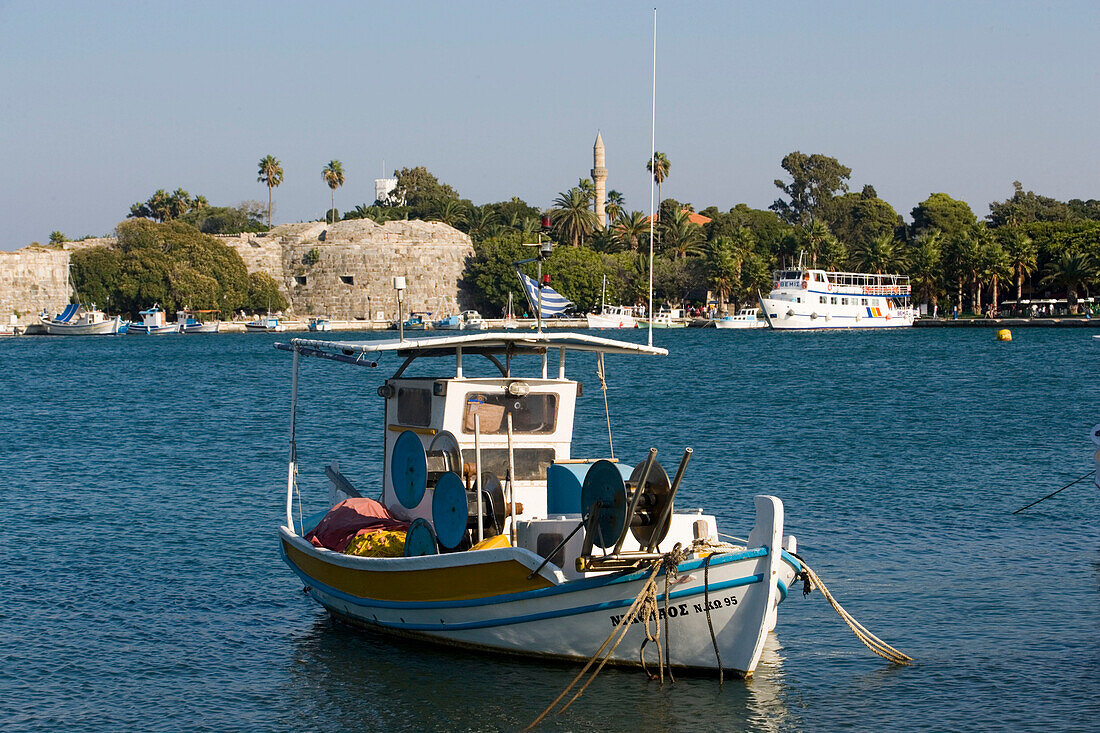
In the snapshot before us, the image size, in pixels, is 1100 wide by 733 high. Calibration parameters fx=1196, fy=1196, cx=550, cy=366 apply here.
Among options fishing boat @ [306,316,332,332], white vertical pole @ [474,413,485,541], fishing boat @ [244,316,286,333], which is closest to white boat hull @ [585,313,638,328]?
fishing boat @ [306,316,332,332]

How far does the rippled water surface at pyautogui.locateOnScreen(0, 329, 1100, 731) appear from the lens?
13.1 metres

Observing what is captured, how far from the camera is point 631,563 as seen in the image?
12414 millimetres

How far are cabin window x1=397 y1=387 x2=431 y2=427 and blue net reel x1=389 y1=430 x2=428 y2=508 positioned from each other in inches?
13.4

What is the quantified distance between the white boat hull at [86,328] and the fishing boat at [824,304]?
244ft

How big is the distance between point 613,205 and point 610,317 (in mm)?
35369

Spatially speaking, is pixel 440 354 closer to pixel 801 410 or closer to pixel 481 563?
pixel 481 563

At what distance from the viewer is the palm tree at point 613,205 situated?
539 ft

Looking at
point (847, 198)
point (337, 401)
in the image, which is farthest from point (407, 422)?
point (847, 198)

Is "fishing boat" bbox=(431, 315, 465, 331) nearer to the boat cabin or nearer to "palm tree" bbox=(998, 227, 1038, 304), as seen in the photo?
"palm tree" bbox=(998, 227, 1038, 304)

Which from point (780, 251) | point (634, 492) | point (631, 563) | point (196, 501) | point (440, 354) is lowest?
point (196, 501)

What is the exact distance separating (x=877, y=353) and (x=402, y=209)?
104 metres

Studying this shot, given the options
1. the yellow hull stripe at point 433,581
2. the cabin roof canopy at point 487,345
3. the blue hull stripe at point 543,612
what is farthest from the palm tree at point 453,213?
the blue hull stripe at point 543,612

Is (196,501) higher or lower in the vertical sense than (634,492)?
lower

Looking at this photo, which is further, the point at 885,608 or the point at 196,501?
the point at 196,501
